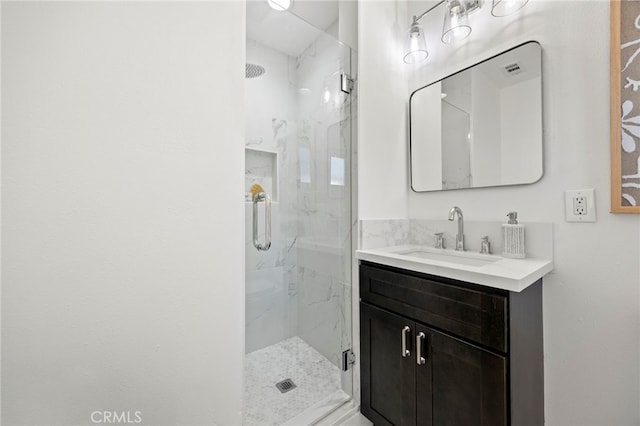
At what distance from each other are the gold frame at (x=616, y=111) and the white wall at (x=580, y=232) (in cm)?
3

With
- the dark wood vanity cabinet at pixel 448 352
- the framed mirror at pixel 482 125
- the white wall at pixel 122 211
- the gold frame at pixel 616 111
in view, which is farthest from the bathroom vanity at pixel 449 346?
the white wall at pixel 122 211

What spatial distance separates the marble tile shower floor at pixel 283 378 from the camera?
4.27ft

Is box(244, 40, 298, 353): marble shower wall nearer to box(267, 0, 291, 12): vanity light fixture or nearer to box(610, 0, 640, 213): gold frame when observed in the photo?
box(267, 0, 291, 12): vanity light fixture

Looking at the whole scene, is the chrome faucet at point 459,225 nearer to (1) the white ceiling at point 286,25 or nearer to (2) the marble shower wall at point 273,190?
(2) the marble shower wall at point 273,190

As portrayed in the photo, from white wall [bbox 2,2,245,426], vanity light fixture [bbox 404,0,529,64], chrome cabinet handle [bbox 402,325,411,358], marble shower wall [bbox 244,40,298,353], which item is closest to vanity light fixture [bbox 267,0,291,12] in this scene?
marble shower wall [bbox 244,40,298,353]

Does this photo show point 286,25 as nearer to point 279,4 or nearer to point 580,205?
point 279,4

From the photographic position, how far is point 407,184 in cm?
164

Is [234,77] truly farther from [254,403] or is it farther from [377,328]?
[254,403]

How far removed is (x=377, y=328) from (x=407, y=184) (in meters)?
0.87

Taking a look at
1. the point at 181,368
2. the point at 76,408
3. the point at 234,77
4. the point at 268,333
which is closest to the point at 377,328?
the point at 268,333

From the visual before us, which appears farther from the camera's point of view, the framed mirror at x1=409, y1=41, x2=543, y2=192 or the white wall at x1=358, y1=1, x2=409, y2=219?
the white wall at x1=358, y1=1, x2=409, y2=219

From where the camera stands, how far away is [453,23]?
4.31 ft

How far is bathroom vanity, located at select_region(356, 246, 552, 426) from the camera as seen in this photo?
33.4 inches

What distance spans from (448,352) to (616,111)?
105 centimetres
